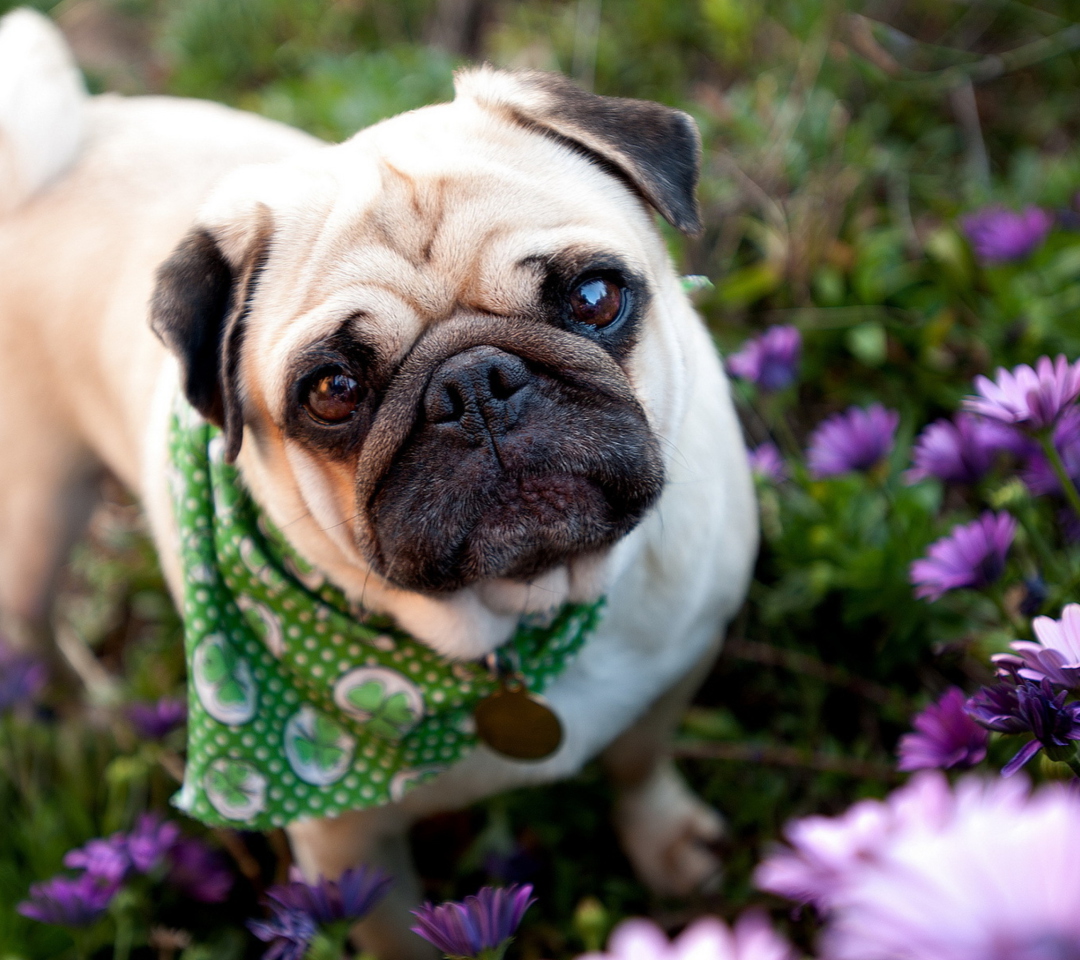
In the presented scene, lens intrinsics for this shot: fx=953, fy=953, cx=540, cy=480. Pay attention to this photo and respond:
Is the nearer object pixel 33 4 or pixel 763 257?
pixel 763 257

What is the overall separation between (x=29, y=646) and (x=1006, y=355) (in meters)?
3.44

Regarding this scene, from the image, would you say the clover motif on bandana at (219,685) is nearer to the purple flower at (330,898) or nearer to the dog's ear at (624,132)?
the purple flower at (330,898)

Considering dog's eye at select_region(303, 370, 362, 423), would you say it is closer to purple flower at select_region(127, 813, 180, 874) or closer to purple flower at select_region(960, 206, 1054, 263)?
purple flower at select_region(127, 813, 180, 874)

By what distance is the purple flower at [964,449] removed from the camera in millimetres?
2105

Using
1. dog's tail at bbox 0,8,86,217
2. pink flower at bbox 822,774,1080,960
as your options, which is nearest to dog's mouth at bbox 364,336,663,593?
pink flower at bbox 822,774,1080,960

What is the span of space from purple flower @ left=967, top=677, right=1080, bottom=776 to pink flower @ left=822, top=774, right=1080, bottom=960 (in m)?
0.70

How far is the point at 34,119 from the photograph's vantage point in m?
2.71

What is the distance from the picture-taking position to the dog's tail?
2684 mm

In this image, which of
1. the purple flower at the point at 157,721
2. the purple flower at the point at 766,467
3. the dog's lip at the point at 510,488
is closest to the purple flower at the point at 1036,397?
the dog's lip at the point at 510,488

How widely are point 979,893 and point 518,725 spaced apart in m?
1.53

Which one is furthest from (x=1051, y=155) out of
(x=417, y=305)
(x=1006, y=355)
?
(x=417, y=305)

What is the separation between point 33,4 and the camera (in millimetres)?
5805

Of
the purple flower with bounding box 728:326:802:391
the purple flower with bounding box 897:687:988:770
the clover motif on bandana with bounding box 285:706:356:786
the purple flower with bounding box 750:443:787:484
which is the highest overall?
the purple flower with bounding box 897:687:988:770

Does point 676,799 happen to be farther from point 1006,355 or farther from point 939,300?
point 939,300
